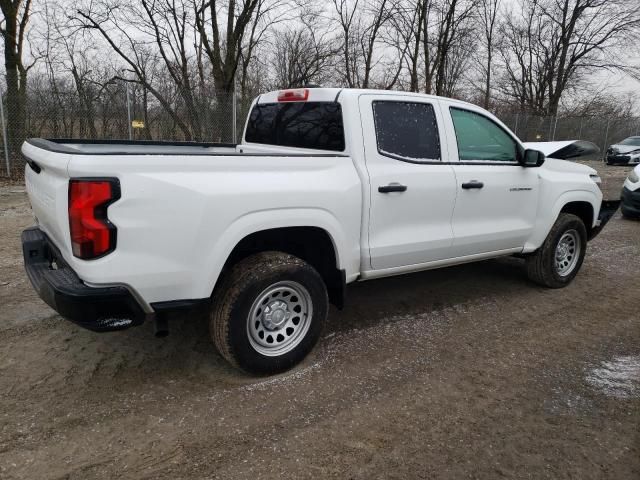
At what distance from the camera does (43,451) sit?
2.38 meters

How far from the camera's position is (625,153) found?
2217 cm

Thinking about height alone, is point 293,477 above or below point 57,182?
below

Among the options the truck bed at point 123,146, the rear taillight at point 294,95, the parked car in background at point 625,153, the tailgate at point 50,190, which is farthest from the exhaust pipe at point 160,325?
the parked car in background at point 625,153

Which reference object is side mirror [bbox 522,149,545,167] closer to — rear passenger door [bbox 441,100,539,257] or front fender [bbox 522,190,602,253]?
rear passenger door [bbox 441,100,539,257]

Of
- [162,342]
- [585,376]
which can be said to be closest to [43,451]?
[162,342]

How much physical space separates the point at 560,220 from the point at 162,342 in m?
4.10

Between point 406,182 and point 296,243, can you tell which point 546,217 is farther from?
point 296,243

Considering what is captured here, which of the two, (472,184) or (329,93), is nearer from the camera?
(329,93)

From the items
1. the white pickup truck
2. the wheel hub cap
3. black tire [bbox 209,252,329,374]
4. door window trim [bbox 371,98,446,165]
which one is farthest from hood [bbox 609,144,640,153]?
the wheel hub cap

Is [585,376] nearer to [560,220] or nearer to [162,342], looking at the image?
[560,220]

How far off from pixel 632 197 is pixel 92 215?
10.3 m

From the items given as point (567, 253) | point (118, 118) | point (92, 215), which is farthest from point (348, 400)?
point (118, 118)

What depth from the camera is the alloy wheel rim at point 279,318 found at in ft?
10.0

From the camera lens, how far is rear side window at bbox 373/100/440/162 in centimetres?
361
